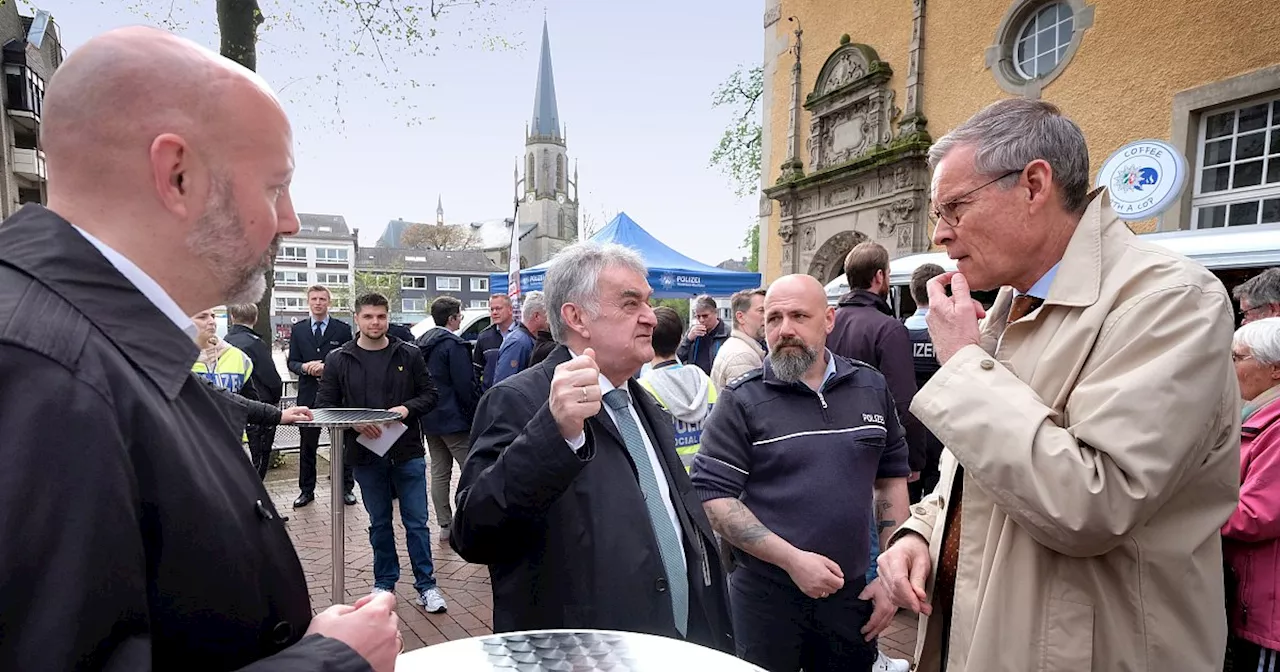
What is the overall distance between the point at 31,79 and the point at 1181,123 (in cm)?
2787

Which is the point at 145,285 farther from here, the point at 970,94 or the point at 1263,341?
the point at 970,94

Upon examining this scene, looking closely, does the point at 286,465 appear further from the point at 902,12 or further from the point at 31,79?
the point at 31,79

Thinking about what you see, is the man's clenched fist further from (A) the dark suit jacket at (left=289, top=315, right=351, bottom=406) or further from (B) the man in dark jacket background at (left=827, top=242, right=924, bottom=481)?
(A) the dark suit jacket at (left=289, top=315, right=351, bottom=406)

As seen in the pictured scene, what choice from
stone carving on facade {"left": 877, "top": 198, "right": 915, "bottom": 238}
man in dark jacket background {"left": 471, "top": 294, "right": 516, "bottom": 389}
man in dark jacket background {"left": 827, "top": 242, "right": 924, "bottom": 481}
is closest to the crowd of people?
man in dark jacket background {"left": 827, "top": 242, "right": 924, "bottom": 481}

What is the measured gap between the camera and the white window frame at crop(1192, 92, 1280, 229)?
7754mm

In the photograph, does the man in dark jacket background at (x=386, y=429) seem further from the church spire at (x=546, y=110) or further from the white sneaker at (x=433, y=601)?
the church spire at (x=546, y=110)

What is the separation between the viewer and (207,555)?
0.82 m

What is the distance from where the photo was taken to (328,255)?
73062 millimetres

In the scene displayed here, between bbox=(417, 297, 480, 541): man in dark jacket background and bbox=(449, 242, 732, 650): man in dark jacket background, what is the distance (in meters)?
3.95

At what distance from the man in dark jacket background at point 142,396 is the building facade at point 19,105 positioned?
23130mm

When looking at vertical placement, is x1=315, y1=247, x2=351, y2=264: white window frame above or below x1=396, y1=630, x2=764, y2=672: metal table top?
above

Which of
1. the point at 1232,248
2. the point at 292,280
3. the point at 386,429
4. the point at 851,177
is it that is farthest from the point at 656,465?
the point at 292,280

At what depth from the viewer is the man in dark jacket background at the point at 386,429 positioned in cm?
450

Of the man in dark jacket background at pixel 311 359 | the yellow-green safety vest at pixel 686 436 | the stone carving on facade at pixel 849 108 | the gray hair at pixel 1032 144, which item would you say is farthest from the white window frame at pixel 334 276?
the gray hair at pixel 1032 144
